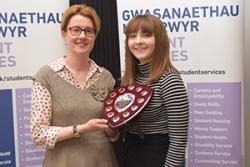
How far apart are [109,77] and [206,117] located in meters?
0.78

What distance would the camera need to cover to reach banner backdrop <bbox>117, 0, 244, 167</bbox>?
220 cm

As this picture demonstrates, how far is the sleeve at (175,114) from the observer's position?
156cm

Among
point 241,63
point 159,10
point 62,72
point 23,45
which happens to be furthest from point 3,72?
point 241,63

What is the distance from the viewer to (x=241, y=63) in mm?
2205

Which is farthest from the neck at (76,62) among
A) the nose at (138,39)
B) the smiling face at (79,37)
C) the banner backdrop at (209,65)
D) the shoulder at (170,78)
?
the banner backdrop at (209,65)

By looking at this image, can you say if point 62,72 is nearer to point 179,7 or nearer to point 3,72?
point 3,72

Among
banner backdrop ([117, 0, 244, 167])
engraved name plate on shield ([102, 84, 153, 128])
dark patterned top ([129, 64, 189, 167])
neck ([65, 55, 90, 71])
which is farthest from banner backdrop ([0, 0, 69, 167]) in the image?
dark patterned top ([129, 64, 189, 167])

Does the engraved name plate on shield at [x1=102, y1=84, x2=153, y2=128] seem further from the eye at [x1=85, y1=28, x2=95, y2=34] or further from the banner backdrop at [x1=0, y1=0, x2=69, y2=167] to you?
the banner backdrop at [x1=0, y1=0, x2=69, y2=167]

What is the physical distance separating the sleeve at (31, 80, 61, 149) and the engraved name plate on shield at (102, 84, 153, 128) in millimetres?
252

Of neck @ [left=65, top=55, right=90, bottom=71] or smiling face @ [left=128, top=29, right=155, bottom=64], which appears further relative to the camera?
neck @ [left=65, top=55, right=90, bottom=71]

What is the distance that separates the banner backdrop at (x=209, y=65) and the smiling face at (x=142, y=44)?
26.5 inches

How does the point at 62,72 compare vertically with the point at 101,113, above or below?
above

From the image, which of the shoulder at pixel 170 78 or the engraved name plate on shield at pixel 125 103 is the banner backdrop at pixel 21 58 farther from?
the shoulder at pixel 170 78

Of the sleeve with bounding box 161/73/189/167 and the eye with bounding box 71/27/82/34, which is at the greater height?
the eye with bounding box 71/27/82/34
